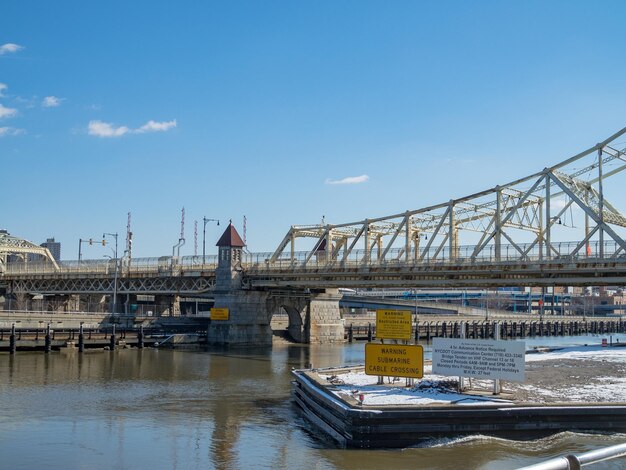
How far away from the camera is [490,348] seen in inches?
1091

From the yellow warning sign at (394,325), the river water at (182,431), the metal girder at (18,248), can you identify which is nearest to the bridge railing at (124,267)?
the metal girder at (18,248)

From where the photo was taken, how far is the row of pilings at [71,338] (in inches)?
2564

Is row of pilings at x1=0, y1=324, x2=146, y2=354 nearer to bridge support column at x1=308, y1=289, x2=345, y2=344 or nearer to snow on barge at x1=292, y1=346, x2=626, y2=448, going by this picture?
bridge support column at x1=308, y1=289, x2=345, y2=344

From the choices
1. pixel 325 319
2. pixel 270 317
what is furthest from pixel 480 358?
pixel 325 319

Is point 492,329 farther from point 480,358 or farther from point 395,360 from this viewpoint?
point 480,358

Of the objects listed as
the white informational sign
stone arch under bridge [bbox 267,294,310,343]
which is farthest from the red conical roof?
the white informational sign

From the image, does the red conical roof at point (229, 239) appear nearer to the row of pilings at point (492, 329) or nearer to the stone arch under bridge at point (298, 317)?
the stone arch under bridge at point (298, 317)

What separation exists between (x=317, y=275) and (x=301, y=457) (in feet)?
176

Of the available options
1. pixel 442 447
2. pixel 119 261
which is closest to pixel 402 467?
pixel 442 447

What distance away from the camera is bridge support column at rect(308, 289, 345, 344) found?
94.4m

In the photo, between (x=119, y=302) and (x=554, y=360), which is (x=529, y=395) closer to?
(x=554, y=360)

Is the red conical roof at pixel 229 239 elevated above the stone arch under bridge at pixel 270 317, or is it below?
above

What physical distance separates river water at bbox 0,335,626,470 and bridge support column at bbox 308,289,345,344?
43499mm

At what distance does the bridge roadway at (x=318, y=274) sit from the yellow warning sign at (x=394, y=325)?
31918 mm
